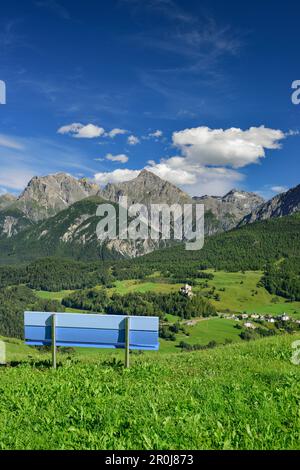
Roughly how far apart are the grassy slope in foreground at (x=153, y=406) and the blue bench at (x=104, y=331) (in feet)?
2.69

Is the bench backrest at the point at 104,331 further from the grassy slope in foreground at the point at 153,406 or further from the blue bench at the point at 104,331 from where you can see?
the grassy slope in foreground at the point at 153,406

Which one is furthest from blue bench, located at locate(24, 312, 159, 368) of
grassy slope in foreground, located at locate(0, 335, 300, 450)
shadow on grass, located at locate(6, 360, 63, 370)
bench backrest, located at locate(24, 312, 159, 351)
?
grassy slope in foreground, located at locate(0, 335, 300, 450)

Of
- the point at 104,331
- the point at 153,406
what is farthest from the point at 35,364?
the point at 153,406

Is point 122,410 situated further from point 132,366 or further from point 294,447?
point 132,366

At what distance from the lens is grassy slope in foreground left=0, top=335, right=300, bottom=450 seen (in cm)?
670

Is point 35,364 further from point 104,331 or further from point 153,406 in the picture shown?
point 153,406

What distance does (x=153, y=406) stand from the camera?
815 centimetres

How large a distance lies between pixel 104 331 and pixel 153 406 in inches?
238

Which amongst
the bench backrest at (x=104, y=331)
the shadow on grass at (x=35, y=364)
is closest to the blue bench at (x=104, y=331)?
the bench backrest at (x=104, y=331)

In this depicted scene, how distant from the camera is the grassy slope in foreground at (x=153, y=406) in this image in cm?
670
